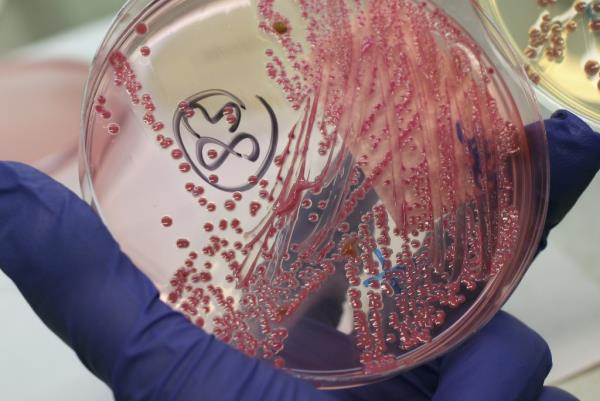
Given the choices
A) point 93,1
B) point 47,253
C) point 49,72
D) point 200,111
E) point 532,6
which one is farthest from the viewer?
point 93,1

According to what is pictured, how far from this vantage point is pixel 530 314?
114 centimetres

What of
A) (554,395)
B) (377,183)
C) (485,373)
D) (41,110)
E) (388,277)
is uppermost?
(41,110)

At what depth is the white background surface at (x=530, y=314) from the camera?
3.27 ft

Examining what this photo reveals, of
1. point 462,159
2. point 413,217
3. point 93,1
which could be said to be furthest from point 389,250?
point 93,1

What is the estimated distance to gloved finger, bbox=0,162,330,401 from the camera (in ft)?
2.27

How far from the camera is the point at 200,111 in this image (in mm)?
798

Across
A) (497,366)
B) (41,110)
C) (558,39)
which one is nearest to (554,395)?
(497,366)

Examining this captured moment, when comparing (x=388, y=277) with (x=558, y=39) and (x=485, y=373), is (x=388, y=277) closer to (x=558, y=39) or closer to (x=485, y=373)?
(x=485, y=373)

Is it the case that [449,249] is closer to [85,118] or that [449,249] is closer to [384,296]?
[384,296]

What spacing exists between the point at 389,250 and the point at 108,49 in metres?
0.47

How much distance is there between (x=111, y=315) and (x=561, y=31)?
0.99 meters

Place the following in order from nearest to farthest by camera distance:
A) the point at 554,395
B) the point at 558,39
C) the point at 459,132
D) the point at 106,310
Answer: the point at 106,310
the point at 459,132
the point at 554,395
the point at 558,39

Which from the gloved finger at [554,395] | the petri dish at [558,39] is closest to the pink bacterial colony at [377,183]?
the gloved finger at [554,395]

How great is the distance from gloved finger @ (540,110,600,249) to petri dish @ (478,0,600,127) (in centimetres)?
24
